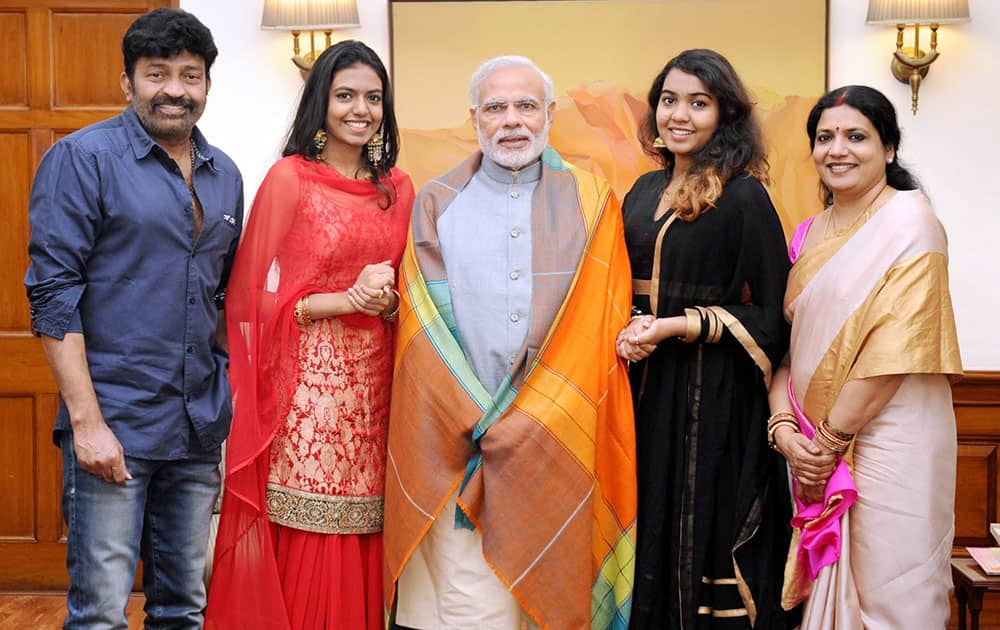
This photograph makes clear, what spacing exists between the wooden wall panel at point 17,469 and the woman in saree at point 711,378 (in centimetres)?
261

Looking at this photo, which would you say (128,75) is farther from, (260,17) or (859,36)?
(859,36)

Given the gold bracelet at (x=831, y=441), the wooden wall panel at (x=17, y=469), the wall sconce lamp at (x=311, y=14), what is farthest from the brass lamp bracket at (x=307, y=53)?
the gold bracelet at (x=831, y=441)

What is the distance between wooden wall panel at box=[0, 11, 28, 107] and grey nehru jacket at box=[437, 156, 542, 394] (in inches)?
90.0

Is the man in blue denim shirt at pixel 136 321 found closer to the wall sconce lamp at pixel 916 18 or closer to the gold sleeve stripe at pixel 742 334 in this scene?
the gold sleeve stripe at pixel 742 334

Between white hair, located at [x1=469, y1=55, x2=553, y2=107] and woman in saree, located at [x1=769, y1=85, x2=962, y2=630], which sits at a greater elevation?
white hair, located at [x1=469, y1=55, x2=553, y2=107]

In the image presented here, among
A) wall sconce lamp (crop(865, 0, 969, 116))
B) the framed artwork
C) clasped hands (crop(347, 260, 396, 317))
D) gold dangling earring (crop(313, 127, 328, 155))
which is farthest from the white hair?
wall sconce lamp (crop(865, 0, 969, 116))

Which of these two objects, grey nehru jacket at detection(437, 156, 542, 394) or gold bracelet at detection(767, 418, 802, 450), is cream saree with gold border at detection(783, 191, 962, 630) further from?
grey nehru jacket at detection(437, 156, 542, 394)

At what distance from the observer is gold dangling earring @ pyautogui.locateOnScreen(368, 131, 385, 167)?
2701 mm

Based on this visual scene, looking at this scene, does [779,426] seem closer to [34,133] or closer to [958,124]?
[958,124]

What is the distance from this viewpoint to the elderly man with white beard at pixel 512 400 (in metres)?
2.45

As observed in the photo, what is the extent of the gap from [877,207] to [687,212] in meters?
0.44

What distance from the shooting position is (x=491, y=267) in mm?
2521

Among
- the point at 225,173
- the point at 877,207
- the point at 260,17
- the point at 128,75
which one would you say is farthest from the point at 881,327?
the point at 260,17

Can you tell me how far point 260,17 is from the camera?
399 cm
